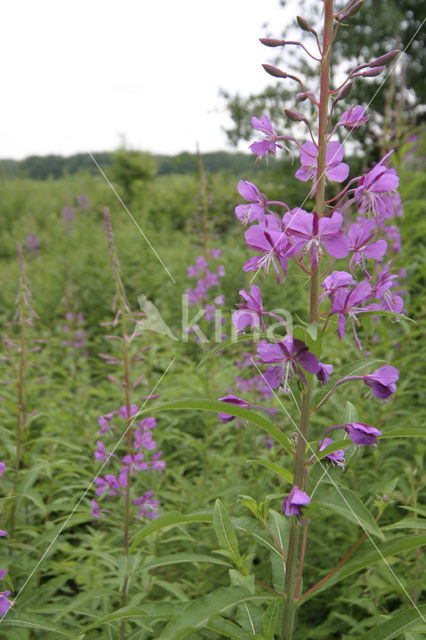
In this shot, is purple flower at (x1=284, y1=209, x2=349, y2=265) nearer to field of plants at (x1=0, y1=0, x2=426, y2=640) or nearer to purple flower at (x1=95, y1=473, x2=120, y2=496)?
field of plants at (x1=0, y1=0, x2=426, y2=640)

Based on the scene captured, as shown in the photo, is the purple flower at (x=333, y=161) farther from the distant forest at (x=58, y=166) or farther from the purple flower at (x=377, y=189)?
the distant forest at (x=58, y=166)

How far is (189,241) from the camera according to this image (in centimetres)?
1254

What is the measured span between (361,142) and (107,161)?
453 inches

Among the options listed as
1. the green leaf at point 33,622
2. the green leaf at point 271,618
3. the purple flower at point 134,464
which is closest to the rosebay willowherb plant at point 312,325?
the green leaf at point 271,618

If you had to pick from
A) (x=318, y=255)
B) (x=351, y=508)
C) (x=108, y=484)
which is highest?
(x=318, y=255)

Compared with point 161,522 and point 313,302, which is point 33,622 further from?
point 313,302

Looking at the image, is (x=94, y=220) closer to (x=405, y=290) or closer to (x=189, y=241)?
(x=189, y=241)

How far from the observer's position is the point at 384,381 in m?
1.49

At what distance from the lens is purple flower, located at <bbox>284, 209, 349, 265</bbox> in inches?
53.8

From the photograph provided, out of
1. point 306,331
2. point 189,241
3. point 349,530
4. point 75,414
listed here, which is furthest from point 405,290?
point 189,241

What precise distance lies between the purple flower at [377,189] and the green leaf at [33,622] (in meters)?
1.79

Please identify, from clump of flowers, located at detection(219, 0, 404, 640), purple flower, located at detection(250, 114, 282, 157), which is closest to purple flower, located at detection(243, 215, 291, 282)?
clump of flowers, located at detection(219, 0, 404, 640)

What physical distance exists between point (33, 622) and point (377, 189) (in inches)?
75.6

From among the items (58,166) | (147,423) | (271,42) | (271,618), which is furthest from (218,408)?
(58,166)
